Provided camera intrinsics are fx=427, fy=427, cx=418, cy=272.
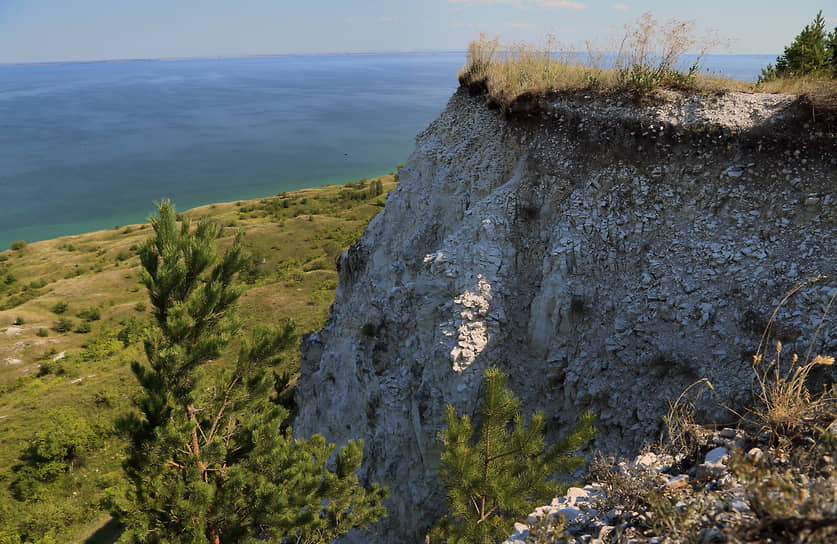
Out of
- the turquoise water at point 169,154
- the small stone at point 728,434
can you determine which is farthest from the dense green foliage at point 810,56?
the turquoise water at point 169,154

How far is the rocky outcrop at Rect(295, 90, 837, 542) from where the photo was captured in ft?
24.0

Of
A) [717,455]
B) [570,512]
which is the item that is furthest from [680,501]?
[570,512]

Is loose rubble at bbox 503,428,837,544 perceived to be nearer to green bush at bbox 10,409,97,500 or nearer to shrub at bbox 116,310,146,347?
green bush at bbox 10,409,97,500

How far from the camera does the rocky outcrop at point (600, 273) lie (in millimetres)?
7312

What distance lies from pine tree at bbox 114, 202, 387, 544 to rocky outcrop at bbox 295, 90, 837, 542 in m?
2.68

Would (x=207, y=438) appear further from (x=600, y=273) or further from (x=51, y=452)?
(x=51, y=452)

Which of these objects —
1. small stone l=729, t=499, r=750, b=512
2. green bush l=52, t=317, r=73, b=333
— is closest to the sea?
green bush l=52, t=317, r=73, b=333

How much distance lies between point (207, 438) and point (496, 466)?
5.86 meters

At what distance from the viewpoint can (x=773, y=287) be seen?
281 inches

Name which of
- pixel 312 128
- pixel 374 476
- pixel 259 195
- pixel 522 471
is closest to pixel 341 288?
pixel 374 476

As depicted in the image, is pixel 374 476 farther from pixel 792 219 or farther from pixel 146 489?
pixel 792 219

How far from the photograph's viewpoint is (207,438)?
8438 mm

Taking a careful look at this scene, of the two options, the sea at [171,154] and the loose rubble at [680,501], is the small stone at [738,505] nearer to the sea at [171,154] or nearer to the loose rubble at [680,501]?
the loose rubble at [680,501]

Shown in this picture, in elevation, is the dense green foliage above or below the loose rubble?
above
